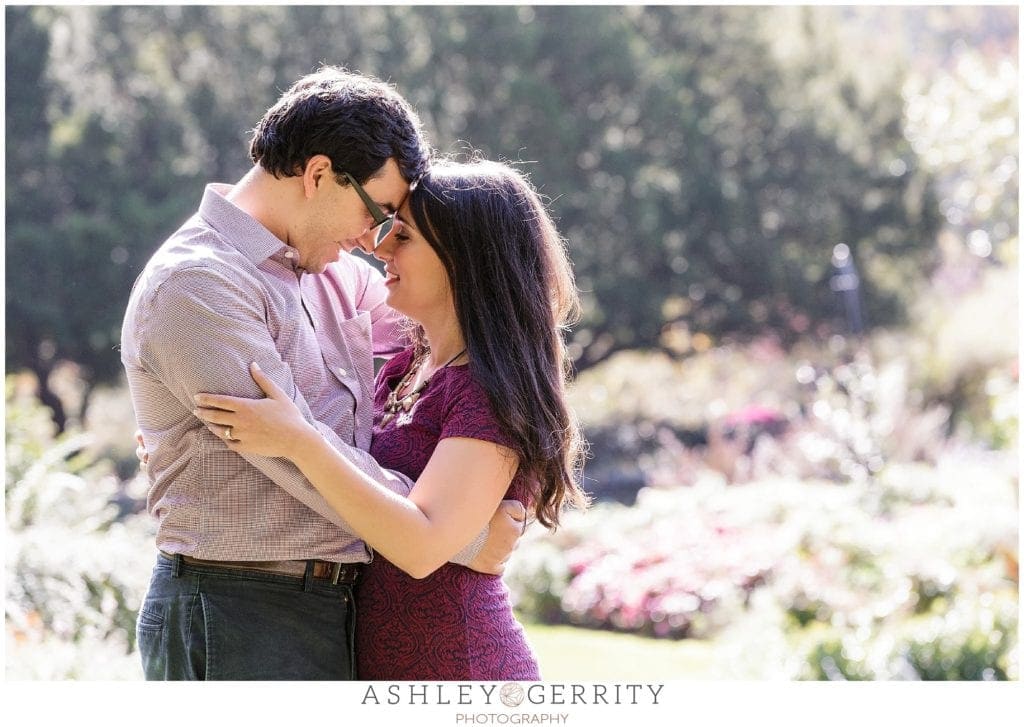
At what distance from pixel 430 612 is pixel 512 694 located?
11.1 inches

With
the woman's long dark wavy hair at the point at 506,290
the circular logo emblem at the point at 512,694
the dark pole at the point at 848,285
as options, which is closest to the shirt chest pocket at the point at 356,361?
the woman's long dark wavy hair at the point at 506,290

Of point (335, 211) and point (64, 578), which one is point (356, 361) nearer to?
point (335, 211)

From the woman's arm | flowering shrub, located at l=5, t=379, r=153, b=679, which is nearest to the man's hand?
the woman's arm

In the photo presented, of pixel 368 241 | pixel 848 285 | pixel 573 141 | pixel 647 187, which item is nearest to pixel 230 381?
pixel 368 241

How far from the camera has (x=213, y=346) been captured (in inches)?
79.6

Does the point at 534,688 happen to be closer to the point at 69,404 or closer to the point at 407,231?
the point at 407,231

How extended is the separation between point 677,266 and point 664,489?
8.21m

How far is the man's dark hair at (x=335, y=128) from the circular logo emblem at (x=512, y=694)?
1.07 m

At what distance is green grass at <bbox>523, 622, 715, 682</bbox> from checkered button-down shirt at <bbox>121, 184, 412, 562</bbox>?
440cm

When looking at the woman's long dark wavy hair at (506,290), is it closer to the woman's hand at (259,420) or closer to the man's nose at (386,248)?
the man's nose at (386,248)

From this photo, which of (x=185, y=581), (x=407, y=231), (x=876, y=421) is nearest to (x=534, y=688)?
(x=185, y=581)

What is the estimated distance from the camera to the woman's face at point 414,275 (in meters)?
2.36

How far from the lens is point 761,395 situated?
62.4ft

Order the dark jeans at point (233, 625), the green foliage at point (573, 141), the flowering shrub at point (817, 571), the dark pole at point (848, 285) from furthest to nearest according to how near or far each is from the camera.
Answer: the dark pole at point (848, 285) → the green foliage at point (573, 141) → the flowering shrub at point (817, 571) → the dark jeans at point (233, 625)
